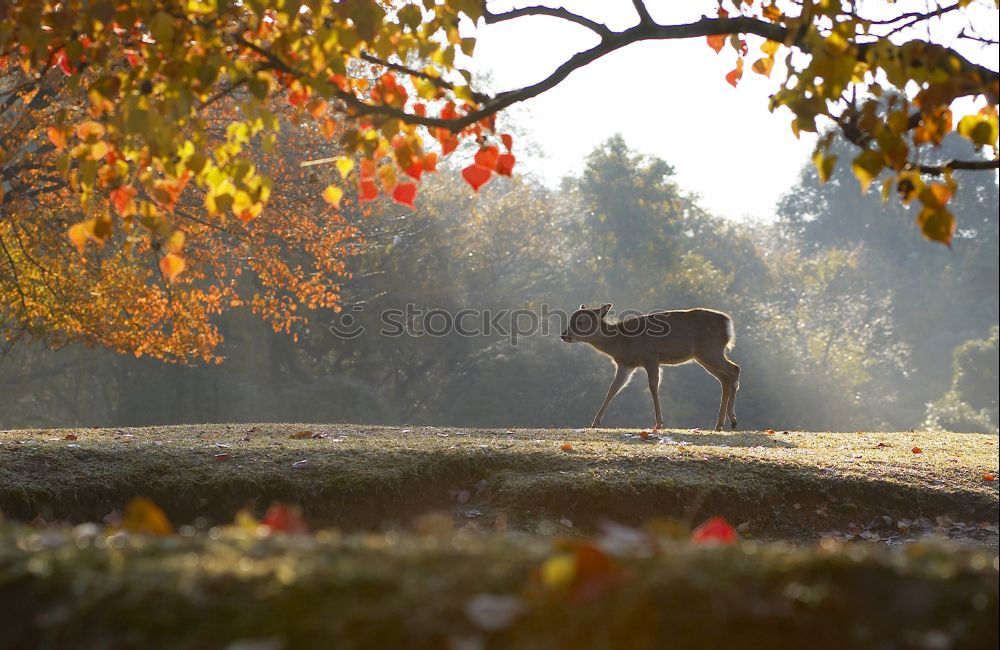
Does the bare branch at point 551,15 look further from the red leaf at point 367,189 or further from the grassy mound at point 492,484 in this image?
the grassy mound at point 492,484

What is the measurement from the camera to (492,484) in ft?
28.2

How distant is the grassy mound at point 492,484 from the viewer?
26.6 feet

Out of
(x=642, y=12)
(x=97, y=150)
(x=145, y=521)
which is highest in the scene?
(x=642, y=12)

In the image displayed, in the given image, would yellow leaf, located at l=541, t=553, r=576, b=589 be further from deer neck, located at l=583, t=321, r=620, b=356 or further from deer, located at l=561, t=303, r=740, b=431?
deer neck, located at l=583, t=321, r=620, b=356

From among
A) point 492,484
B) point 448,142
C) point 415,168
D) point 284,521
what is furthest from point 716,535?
point 492,484

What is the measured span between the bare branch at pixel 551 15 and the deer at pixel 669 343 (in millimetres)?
9420

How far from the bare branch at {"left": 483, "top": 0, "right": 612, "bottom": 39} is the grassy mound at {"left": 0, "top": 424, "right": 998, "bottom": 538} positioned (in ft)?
11.0

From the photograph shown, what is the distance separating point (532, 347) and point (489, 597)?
101 ft

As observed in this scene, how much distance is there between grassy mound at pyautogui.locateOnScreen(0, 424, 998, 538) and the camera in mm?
8094

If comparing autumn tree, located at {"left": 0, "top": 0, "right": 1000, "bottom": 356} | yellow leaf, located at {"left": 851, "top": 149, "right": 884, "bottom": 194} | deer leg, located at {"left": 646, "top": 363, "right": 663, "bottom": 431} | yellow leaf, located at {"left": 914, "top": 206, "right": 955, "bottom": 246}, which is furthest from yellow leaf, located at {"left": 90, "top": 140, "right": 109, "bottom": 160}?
deer leg, located at {"left": 646, "top": 363, "right": 663, "bottom": 431}

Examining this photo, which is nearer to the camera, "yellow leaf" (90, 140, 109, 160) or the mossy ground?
the mossy ground

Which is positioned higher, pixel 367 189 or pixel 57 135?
pixel 57 135

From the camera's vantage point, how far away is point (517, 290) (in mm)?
37312

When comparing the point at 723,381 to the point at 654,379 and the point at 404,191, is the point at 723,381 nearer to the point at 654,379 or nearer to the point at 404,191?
the point at 654,379
